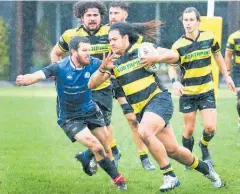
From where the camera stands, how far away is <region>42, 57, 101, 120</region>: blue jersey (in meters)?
8.56

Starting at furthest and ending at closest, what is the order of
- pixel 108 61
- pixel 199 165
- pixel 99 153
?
pixel 99 153 → pixel 199 165 → pixel 108 61

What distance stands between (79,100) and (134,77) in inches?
31.6

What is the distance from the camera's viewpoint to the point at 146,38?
28.8 ft

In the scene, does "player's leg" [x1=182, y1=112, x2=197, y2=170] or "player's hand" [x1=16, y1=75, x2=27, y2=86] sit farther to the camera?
"player's leg" [x1=182, y1=112, x2=197, y2=170]

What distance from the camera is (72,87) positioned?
864 centimetres

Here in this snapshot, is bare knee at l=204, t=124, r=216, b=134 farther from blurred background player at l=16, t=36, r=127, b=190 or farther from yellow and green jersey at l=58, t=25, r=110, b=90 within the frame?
blurred background player at l=16, t=36, r=127, b=190

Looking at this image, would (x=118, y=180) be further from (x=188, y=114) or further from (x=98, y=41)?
(x=98, y=41)

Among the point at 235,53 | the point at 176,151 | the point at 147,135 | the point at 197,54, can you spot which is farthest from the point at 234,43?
the point at 147,135

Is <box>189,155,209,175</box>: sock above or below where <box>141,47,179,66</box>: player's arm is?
below

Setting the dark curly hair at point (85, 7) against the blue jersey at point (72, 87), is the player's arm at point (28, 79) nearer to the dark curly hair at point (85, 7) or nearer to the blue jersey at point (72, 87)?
the blue jersey at point (72, 87)

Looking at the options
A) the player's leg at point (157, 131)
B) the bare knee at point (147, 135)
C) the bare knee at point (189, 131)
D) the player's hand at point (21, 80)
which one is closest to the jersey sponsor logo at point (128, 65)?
the player's leg at point (157, 131)

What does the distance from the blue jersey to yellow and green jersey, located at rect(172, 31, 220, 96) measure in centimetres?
153

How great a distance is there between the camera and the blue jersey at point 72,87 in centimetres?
856

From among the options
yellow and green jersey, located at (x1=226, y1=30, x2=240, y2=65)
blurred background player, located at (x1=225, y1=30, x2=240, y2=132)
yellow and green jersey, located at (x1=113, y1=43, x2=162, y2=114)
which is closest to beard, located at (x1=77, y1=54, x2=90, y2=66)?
yellow and green jersey, located at (x1=113, y1=43, x2=162, y2=114)
